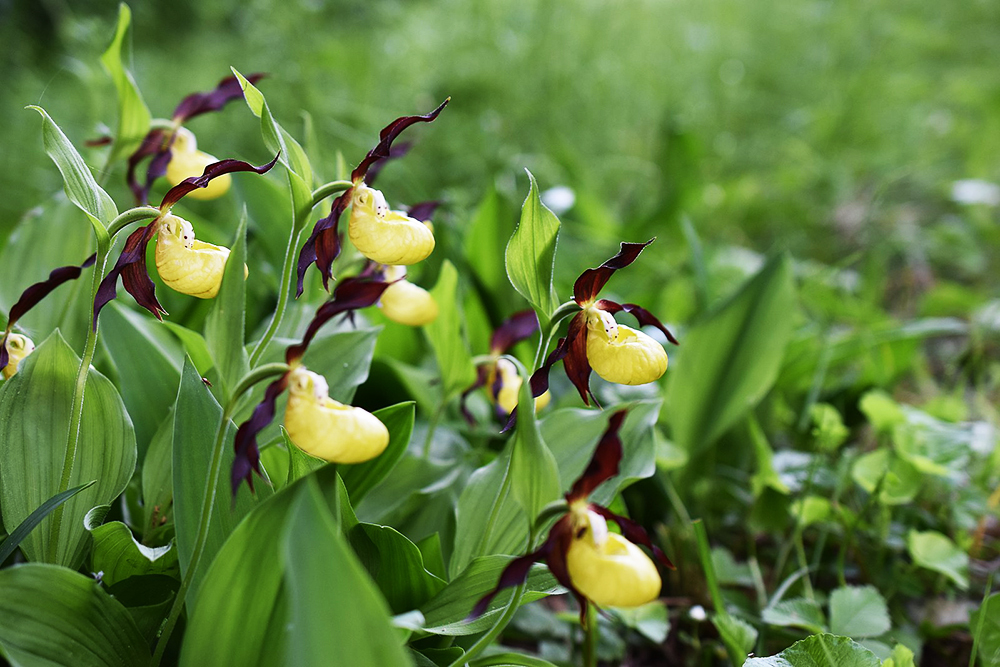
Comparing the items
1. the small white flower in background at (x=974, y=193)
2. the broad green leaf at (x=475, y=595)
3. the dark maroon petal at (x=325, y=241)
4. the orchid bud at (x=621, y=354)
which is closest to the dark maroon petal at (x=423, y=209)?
the dark maroon petal at (x=325, y=241)

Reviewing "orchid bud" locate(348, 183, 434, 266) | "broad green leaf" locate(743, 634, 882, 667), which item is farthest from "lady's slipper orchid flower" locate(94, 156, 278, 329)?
"broad green leaf" locate(743, 634, 882, 667)

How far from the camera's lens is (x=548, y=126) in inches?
89.7

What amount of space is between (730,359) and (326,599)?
36.5 inches

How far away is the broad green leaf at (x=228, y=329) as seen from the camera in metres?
0.58

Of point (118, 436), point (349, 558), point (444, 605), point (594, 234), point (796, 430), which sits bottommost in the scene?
point (796, 430)

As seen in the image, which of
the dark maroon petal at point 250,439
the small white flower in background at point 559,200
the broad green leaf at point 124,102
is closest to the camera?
the dark maroon petal at point 250,439

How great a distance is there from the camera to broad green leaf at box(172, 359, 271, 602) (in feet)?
2.04

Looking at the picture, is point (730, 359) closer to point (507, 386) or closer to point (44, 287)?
point (507, 386)

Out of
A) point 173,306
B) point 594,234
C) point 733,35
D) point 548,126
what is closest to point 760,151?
point 733,35

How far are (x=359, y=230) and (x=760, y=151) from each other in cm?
244

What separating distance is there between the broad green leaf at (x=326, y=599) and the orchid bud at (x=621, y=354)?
0.29 metres

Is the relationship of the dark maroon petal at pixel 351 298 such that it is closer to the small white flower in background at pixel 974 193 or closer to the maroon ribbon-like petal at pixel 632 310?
the maroon ribbon-like petal at pixel 632 310

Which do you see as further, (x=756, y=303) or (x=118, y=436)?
(x=756, y=303)

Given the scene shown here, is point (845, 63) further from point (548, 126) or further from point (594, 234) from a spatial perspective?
point (594, 234)
